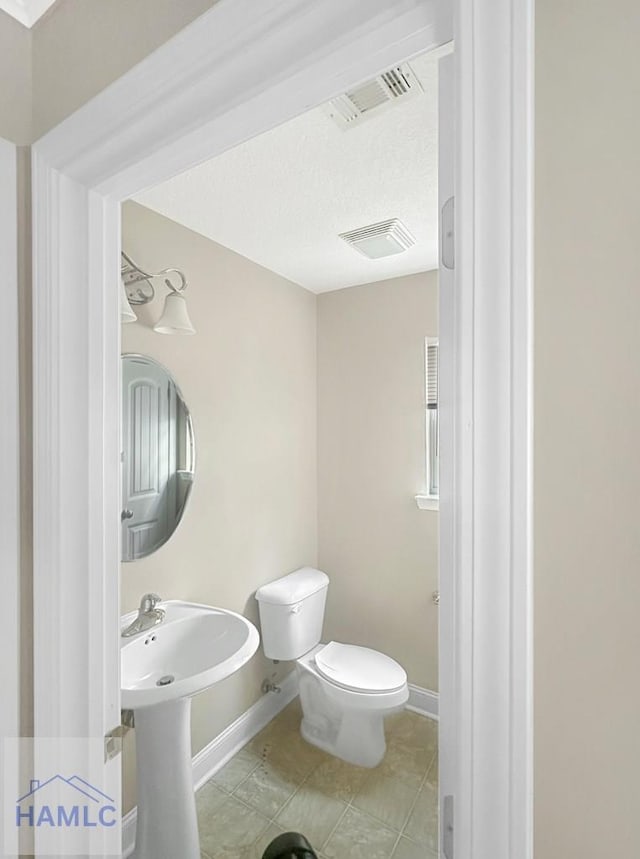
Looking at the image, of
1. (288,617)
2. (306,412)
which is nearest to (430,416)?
(306,412)

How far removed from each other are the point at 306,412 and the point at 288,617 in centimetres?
109

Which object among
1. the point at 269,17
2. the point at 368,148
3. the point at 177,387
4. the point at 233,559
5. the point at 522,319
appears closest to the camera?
the point at 522,319

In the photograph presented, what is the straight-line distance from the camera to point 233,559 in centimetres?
203

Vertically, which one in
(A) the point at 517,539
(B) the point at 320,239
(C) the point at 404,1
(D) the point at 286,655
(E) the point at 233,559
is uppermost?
(B) the point at 320,239

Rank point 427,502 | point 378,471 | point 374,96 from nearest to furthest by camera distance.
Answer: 1. point 374,96
2. point 427,502
3. point 378,471

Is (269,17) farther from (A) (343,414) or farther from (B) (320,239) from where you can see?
(A) (343,414)

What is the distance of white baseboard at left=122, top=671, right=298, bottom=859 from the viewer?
1557 millimetres

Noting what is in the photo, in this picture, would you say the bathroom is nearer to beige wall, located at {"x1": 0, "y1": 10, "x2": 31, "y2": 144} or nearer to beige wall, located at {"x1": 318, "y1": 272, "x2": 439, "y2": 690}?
beige wall, located at {"x1": 318, "y1": 272, "x2": 439, "y2": 690}

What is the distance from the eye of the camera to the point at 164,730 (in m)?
1.38

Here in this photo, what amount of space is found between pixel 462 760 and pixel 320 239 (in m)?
1.88

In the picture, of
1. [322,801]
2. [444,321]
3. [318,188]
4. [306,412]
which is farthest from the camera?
[306,412]

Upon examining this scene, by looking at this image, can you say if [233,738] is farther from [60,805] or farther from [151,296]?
[151,296]

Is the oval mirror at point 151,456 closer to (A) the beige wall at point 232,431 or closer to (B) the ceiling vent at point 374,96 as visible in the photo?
(A) the beige wall at point 232,431

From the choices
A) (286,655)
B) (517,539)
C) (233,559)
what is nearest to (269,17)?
(517,539)
